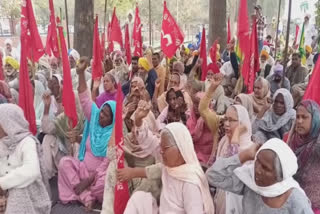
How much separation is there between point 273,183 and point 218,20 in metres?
8.35

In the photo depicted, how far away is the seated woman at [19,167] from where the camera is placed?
2221 millimetres

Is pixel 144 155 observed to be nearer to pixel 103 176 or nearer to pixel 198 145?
pixel 103 176

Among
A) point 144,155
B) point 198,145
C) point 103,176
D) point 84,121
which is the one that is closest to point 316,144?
point 144,155

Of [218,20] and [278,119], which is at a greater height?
[218,20]

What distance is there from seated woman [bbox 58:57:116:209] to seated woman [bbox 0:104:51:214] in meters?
0.85

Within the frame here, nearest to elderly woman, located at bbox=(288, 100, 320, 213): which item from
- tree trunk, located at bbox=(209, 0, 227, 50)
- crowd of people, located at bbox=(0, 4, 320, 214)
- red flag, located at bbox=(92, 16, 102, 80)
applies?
crowd of people, located at bbox=(0, 4, 320, 214)

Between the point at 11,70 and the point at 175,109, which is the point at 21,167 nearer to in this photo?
the point at 175,109

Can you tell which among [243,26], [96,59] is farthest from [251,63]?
[96,59]

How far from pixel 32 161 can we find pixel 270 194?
1.41 m

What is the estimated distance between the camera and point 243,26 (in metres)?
5.11

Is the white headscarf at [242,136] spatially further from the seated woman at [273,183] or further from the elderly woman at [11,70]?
the elderly woman at [11,70]

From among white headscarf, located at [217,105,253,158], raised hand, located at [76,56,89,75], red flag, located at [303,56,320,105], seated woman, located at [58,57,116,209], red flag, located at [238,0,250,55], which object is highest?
red flag, located at [238,0,250,55]

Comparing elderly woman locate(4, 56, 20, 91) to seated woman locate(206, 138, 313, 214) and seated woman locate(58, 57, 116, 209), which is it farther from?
seated woman locate(206, 138, 313, 214)

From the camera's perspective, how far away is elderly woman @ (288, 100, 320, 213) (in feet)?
7.27
